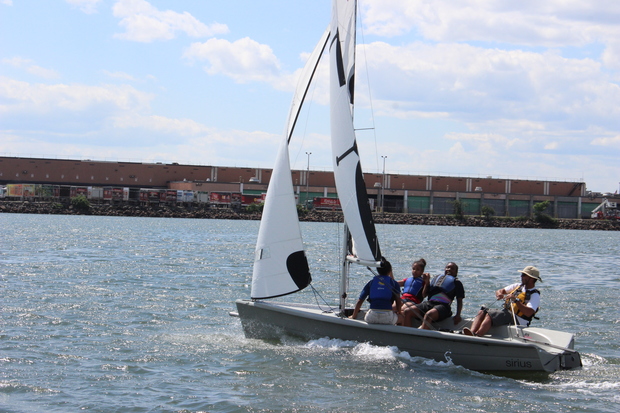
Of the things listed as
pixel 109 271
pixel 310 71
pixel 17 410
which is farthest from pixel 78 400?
pixel 109 271

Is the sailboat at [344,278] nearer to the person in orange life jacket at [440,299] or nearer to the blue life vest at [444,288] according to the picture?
the person in orange life jacket at [440,299]

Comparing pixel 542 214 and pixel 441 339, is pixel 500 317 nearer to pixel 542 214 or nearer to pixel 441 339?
pixel 441 339

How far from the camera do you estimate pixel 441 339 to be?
465 inches

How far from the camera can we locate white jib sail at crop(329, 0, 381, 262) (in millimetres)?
12484

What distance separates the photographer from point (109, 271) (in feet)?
83.3

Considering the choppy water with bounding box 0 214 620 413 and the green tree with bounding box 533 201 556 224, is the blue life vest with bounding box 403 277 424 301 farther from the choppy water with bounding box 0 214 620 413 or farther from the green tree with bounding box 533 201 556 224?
the green tree with bounding box 533 201 556 224

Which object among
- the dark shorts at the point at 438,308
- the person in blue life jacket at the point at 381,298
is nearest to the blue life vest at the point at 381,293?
the person in blue life jacket at the point at 381,298

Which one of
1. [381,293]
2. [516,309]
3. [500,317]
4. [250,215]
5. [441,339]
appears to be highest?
[381,293]

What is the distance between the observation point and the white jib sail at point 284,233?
1316 cm

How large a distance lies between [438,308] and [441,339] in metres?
0.69

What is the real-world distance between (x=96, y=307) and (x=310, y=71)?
8.01 m

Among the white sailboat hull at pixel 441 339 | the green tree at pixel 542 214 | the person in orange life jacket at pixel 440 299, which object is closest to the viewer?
the white sailboat hull at pixel 441 339

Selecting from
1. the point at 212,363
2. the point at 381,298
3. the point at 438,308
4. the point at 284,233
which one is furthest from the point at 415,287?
the point at 212,363

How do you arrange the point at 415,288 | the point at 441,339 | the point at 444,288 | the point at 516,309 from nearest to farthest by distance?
the point at 441,339
the point at 516,309
the point at 444,288
the point at 415,288
